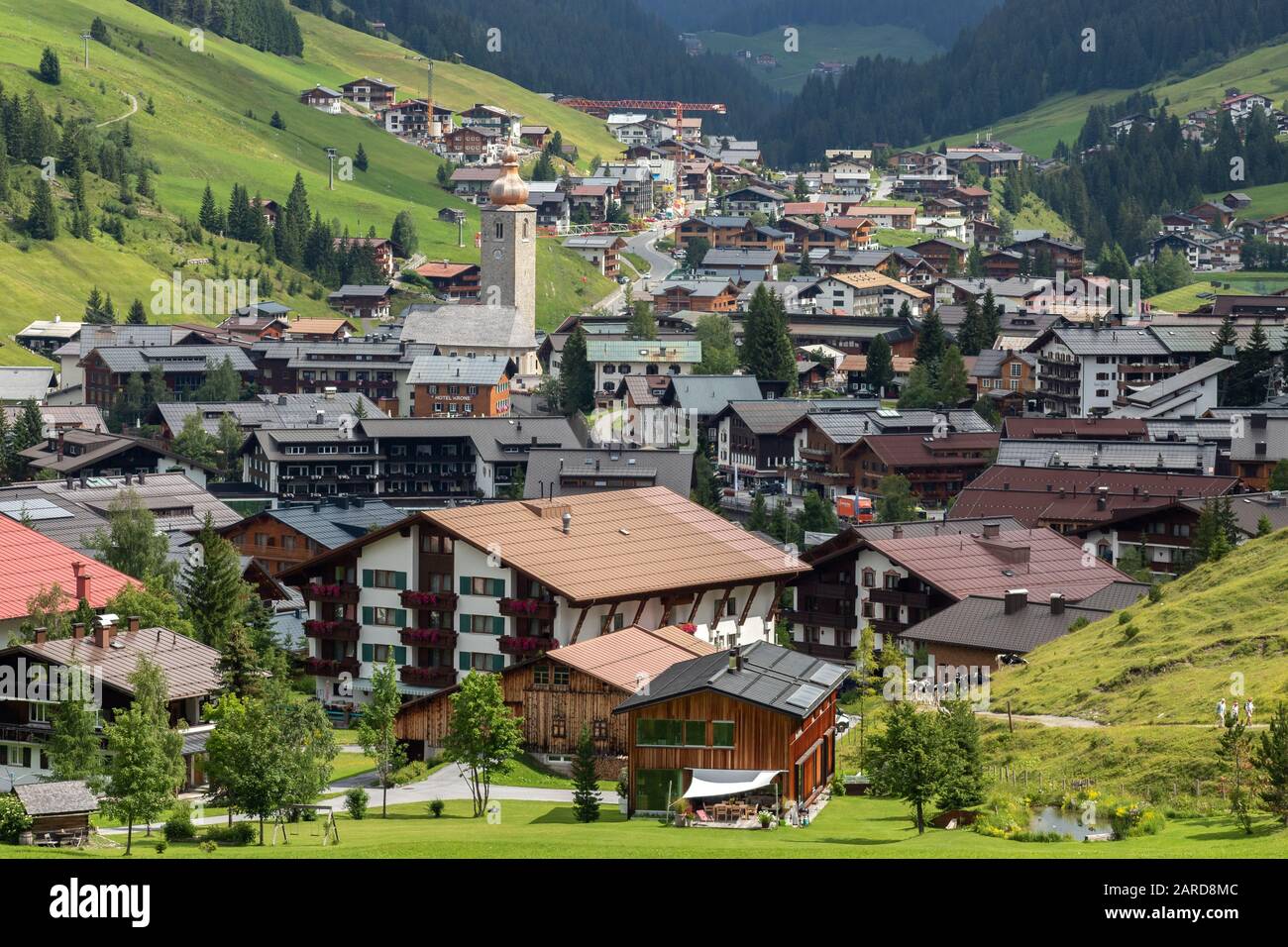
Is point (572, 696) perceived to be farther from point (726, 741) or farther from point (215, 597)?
point (215, 597)

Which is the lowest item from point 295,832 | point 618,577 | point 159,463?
point 295,832

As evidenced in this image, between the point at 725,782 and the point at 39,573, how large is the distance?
1753 inches

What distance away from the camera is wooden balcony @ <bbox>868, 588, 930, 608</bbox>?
83.6 m

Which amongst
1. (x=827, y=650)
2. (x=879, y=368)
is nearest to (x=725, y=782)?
(x=827, y=650)

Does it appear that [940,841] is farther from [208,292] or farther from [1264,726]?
[208,292]

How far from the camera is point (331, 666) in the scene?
254ft

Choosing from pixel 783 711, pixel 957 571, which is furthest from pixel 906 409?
pixel 783 711

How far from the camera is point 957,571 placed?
8419cm

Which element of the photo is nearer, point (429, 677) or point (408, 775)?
point (408, 775)

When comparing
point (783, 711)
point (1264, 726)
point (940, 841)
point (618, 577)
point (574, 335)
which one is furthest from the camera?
point (574, 335)

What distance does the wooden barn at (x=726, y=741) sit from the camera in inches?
1929

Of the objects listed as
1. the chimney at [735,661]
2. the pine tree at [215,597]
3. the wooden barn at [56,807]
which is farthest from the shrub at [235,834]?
the pine tree at [215,597]

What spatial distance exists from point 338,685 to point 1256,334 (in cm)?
8139

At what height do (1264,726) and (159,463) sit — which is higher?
(159,463)
